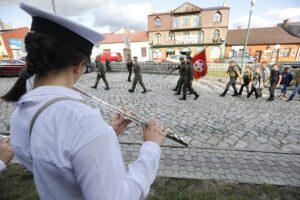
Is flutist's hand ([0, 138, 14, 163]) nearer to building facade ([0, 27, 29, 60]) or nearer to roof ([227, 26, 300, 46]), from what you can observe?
roof ([227, 26, 300, 46])

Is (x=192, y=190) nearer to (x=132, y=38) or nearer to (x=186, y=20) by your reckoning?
(x=186, y=20)

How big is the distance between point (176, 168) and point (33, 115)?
3.24m

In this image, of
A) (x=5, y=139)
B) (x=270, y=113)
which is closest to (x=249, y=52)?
(x=270, y=113)

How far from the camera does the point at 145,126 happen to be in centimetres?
132

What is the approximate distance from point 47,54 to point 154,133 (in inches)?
31.1

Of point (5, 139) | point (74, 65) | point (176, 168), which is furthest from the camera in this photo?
point (176, 168)

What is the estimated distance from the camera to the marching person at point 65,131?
2.35 feet

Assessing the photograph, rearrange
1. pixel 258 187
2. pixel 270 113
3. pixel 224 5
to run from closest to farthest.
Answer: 1. pixel 258 187
2. pixel 270 113
3. pixel 224 5

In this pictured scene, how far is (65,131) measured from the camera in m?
0.72

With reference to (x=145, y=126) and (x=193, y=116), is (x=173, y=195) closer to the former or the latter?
(x=145, y=126)

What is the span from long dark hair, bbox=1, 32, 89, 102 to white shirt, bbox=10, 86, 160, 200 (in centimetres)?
11

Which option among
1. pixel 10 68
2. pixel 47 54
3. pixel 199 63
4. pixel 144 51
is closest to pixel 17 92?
pixel 47 54

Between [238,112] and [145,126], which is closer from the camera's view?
[145,126]

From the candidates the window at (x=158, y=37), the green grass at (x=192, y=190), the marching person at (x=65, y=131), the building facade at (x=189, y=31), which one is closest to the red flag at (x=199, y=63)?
the green grass at (x=192, y=190)
